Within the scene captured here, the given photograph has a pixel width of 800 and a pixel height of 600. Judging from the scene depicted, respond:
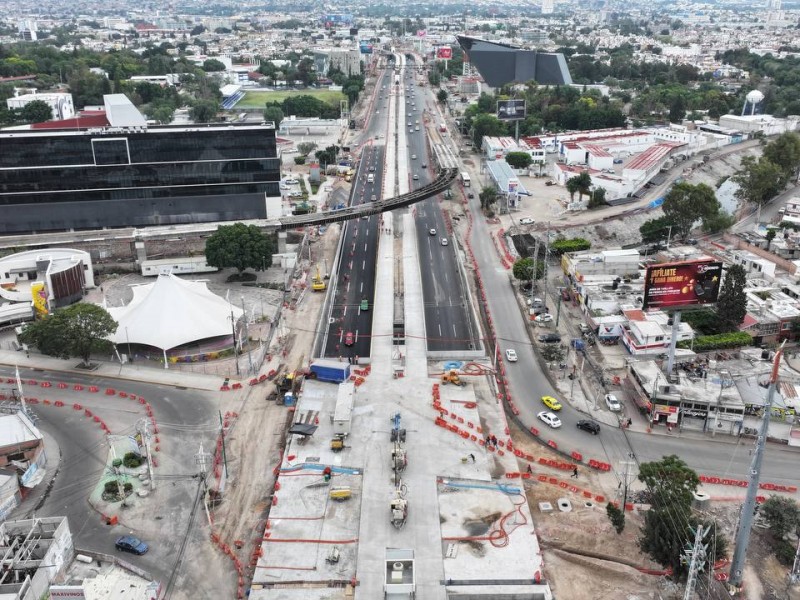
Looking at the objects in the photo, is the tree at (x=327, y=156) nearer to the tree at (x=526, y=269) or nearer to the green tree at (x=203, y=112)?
the green tree at (x=203, y=112)

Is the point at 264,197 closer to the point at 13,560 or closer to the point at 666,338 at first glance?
the point at 666,338

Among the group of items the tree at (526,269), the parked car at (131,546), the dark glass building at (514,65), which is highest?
the dark glass building at (514,65)

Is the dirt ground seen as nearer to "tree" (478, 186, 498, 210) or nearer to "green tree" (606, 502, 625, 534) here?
"green tree" (606, 502, 625, 534)

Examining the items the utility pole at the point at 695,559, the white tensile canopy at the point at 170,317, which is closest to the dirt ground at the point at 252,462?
→ the white tensile canopy at the point at 170,317

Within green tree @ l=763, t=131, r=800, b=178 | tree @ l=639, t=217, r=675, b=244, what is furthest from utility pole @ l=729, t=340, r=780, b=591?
green tree @ l=763, t=131, r=800, b=178

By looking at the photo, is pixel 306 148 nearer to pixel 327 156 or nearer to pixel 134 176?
pixel 327 156

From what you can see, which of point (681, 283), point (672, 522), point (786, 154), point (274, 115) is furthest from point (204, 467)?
point (274, 115)

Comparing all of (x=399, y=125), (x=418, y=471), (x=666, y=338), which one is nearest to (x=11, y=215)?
(x=418, y=471)

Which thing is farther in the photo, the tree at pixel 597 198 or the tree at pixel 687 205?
the tree at pixel 597 198
